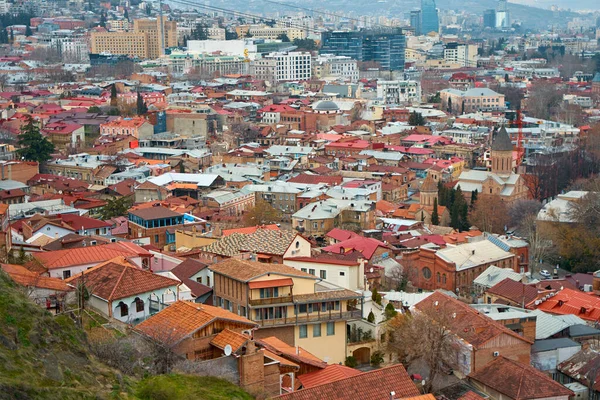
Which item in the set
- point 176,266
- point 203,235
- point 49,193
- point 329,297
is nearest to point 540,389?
point 329,297

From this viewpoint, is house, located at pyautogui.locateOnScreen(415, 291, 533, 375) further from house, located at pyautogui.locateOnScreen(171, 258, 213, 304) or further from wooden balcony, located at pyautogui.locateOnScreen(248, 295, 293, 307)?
house, located at pyautogui.locateOnScreen(171, 258, 213, 304)

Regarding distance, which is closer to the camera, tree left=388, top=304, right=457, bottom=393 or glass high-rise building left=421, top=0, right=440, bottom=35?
tree left=388, top=304, right=457, bottom=393

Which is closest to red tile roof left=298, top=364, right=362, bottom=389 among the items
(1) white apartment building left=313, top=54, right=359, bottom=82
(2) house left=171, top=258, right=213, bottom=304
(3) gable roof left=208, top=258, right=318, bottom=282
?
(3) gable roof left=208, top=258, right=318, bottom=282

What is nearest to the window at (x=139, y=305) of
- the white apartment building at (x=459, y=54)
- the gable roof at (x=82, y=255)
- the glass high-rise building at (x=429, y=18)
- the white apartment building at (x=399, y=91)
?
the gable roof at (x=82, y=255)

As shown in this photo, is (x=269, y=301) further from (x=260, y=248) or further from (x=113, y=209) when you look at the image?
(x=113, y=209)

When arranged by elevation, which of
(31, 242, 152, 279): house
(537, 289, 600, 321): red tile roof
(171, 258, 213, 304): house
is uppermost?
(31, 242, 152, 279): house

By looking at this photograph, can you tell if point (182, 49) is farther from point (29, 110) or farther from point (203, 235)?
point (203, 235)

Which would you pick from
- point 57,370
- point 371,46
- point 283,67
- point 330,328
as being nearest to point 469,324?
point 330,328
